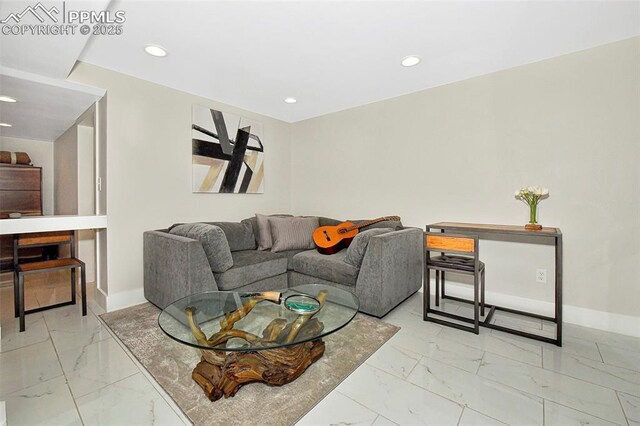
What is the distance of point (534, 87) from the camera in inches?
97.4

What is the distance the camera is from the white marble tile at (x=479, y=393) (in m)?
1.37

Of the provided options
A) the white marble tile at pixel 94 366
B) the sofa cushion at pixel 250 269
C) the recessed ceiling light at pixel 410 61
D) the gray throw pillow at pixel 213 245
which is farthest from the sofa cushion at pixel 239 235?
the recessed ceiling light at pixel 410 61

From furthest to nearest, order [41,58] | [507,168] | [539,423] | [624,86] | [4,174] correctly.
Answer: [4,174] → [507,168] → [624,86] → [41,58] → [539,423]

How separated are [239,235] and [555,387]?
2832mm

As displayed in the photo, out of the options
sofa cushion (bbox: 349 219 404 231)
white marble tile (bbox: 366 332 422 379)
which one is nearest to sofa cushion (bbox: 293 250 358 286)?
sofa cushion (bbox: 349 219 404 231)

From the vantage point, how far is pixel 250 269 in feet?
8.57

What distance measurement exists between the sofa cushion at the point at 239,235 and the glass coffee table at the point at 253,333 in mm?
1332

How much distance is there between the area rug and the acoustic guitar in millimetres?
851

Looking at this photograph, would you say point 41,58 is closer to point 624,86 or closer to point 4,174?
point 4,174

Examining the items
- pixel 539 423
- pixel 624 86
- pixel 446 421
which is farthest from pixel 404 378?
pixel 624 86

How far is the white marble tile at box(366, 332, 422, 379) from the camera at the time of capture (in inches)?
67.6

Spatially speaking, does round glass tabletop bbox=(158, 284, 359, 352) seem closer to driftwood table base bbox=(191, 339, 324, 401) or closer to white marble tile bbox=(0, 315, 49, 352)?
driftwood table base bbox=(191, 339, 324, 401)

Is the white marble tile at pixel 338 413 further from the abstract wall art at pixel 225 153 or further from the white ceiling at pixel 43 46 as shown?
the abstract wall art at pixel 225 153

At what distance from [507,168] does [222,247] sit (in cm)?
265
